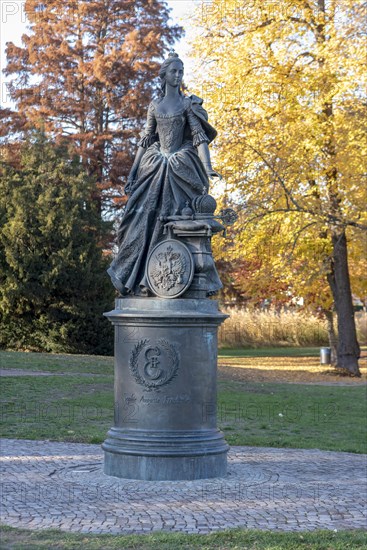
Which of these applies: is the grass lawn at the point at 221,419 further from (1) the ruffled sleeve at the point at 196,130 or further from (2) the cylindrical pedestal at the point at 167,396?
(1) the ruffled sleeve at the point at 196,130

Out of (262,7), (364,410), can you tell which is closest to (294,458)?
(364,410)

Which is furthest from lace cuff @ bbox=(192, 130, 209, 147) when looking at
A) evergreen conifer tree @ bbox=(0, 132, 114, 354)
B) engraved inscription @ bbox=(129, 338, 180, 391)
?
evergreen conifer tree @ bbox=(0, 132, 114, 354)

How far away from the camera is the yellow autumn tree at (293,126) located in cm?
2244

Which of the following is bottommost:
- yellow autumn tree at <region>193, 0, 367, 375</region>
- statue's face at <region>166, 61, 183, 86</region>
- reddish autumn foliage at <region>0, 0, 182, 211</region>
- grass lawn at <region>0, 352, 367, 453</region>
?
grass lawn at <region>0, 352, 367, 453</region>

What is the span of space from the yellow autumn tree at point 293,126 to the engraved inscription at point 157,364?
1431 centimetres

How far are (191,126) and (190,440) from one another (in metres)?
3.04

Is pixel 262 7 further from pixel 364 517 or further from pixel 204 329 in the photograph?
pixel 364 517

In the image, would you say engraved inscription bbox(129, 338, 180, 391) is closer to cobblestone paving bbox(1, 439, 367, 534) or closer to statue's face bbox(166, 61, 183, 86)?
cobblestone paving bbox(1, 439, 367, 534)

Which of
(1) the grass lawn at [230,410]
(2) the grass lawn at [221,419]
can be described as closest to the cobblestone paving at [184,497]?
(2) the grass lawn at [221,419]

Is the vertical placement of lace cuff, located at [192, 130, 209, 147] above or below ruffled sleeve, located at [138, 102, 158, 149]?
below

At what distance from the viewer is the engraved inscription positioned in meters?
8.30

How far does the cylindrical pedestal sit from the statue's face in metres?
2.24

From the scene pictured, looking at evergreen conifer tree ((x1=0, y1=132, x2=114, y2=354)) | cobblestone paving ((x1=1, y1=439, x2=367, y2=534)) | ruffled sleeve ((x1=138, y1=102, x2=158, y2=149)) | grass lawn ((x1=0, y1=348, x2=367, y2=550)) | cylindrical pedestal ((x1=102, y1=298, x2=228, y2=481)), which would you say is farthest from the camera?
evergreen conifer tree ((x1=0, y1=132, x2=114, y2=354))

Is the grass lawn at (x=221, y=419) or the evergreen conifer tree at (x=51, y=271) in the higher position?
the evergreen conifer tree at (x=51, y=271)
